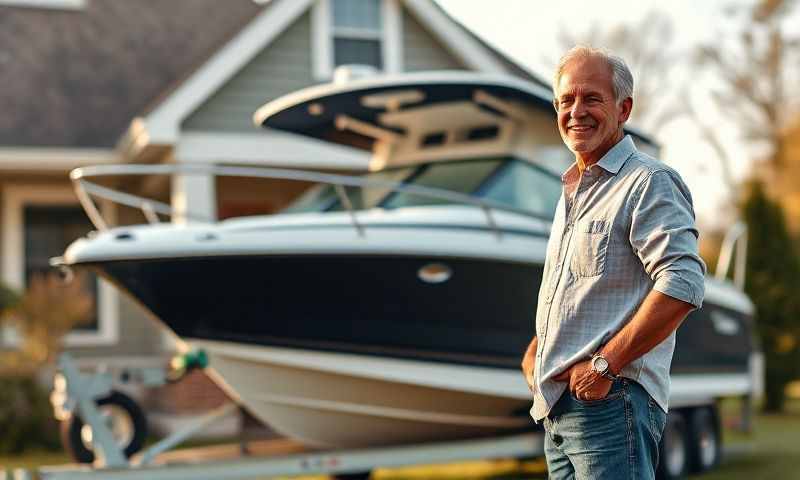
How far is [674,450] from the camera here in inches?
321

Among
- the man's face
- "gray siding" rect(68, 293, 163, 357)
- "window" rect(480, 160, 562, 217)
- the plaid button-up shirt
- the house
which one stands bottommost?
the plaid button-up shirt

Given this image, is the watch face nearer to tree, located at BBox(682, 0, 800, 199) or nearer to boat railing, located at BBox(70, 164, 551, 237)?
boat railing, located at BBox(70, 164, 551, 237)

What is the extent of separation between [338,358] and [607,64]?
13.7 feet

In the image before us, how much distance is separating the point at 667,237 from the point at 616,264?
0.16 metres

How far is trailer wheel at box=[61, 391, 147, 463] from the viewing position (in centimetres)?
691

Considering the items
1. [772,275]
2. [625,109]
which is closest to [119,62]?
[772,275]

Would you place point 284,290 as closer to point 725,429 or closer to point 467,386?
point 467,386

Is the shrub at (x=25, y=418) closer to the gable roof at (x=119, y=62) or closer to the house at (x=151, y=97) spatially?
the house at (x=151, y=97)

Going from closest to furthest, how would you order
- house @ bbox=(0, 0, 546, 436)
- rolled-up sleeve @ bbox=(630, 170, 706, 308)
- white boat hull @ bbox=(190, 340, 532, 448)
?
rolled-up sleeve @ bbox=(630, 170, 706, 308) < white boat hull @ bbox=(190, 340, 532, 448) < house @ bbox=(0, 0, 546, 436)

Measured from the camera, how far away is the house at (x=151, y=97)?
1178 cm

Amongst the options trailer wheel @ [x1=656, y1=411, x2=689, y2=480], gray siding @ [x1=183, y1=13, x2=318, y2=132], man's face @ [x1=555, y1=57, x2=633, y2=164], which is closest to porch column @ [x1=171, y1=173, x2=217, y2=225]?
gray siding @ [x1=183, y1=13, x2=318, y2=132]

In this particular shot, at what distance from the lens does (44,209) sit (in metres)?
13.1

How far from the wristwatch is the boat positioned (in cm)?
361

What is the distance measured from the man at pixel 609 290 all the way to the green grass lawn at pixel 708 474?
572 centimetres
